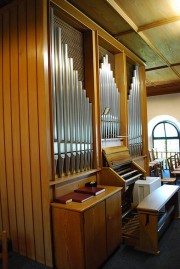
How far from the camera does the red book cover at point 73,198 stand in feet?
8.58

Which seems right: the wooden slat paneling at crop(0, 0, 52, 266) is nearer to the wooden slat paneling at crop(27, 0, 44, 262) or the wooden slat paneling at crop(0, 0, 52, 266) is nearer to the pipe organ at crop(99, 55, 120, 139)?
the wooden slat paneling at crop(27, 0, 44, 262)

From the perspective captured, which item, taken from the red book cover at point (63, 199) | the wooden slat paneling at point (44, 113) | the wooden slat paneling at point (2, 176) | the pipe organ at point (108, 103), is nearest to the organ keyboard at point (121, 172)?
the pipe organ at point (108, 103)

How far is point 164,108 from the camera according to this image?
9109 millimetres

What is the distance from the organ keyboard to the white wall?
5.43 meters

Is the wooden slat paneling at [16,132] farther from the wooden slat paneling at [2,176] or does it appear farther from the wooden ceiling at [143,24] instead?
the wooden ceiling at [143,24]

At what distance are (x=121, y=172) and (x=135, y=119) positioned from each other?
145cm

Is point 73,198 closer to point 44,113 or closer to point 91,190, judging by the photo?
point 91,190

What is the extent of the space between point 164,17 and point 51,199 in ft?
9.95

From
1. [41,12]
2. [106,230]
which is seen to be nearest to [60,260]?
[106,230]

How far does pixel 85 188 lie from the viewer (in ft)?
10.2

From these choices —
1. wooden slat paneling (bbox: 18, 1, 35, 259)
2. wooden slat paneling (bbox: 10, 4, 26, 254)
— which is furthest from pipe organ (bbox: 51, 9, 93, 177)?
wooden slat paneling (bbox: 10, 4, 26, 254)

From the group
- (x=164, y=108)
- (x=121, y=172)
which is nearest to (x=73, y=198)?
(x=121, y=172)

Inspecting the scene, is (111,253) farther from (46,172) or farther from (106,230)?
(46,172)

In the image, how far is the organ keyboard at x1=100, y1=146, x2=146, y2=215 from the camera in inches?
133
